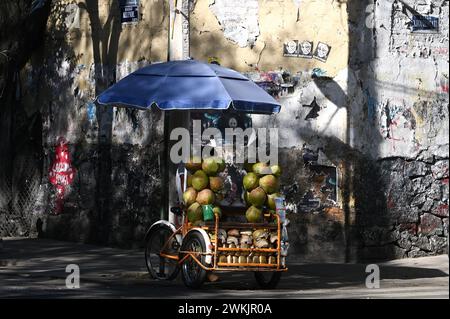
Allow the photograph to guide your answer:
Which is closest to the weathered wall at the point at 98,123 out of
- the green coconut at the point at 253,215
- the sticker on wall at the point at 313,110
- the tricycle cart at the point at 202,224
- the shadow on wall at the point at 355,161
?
the sticker on wall at the point at 313,110

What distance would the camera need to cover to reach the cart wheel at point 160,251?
13852mm

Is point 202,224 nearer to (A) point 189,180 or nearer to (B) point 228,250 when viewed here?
(B) point 228,250

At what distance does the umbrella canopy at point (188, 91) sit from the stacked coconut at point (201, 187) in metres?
0.71

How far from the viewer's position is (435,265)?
16.5m

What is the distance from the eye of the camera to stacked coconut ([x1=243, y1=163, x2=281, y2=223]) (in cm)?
1323

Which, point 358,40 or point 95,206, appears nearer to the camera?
point 358,40

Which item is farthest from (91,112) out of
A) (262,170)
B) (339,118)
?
(262,170)

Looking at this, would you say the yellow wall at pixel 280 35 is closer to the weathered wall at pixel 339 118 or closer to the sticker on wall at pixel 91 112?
the weathered wall at pixel 339 118

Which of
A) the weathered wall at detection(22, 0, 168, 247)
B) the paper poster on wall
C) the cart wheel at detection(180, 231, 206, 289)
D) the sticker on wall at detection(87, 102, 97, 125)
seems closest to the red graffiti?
the weathered wall at detection(22, 0, 168, 247)

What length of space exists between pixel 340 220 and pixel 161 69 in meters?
4.67

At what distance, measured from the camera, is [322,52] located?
56.7 ft

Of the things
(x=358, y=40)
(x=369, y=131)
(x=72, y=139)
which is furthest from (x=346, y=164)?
(x=72, y=139)

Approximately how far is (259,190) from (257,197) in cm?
10
